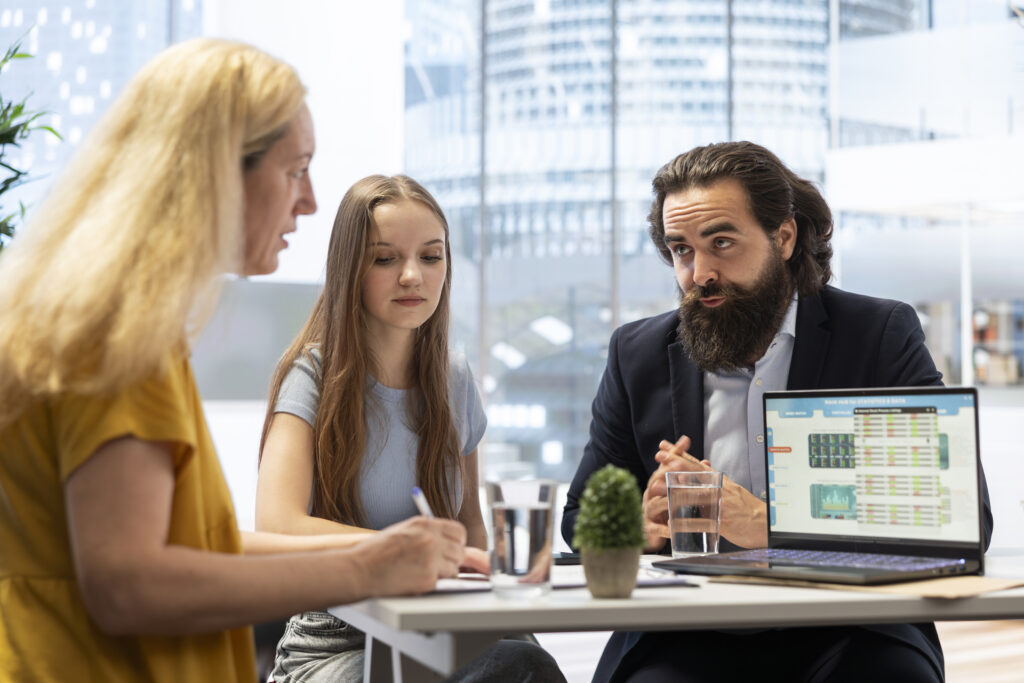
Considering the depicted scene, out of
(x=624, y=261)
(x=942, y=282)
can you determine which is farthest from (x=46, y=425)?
(x=942, y=282)

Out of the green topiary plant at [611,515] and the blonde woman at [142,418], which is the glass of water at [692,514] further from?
the blonde woman at [142,418]

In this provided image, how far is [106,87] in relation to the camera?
5672mm

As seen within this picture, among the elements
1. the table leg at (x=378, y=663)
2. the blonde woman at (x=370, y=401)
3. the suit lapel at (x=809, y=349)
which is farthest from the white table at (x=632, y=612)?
the suit lapel at (x=809, y=349)

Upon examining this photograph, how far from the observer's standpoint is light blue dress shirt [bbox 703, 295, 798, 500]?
223 cm

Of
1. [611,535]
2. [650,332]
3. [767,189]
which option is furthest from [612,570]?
[767,189]

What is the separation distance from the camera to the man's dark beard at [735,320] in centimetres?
228

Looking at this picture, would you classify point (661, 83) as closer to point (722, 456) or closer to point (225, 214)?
point (722, 456)

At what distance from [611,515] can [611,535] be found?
0.9 inches

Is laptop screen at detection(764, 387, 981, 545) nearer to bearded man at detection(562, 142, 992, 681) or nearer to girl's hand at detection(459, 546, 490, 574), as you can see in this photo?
bearded man at detection(562, 142, 992, 681)

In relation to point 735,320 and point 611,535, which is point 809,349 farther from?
point 611,535

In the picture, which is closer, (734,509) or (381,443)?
(734,509)

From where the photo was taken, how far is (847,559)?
1604mm

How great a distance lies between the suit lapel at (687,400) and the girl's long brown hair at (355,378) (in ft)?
1.50

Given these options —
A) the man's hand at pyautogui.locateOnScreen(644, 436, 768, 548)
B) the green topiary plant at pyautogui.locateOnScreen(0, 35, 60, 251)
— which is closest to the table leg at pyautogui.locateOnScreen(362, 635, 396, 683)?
the man's hand at pyautogui.locateOnScreen(644, 436, 768, 548)
